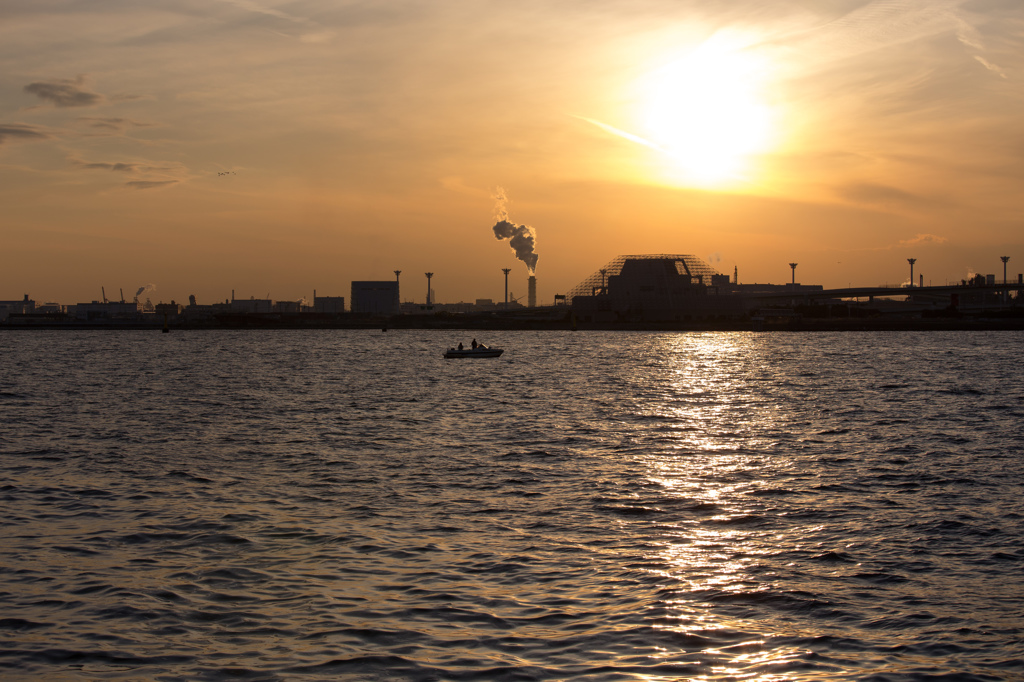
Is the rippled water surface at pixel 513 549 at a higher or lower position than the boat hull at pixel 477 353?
lower

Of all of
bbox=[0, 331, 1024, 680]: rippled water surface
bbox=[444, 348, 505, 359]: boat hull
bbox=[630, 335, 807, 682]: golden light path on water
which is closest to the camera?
bbox=[0, 331, 1024, 680]: rippled water surface

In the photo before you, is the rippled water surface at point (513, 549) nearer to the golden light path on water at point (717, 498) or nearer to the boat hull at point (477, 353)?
the golden light path on water at point (717, 498)

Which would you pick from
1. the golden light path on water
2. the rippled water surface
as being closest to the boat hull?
the golden light path on water

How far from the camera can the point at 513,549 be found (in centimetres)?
1930

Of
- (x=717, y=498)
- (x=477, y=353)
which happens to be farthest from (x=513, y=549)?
(x=477, y=353)

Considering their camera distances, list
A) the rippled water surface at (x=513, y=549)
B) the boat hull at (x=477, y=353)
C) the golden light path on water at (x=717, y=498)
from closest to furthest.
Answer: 1. the rippled water surface at (x=513, y=549)
2. the golden light path on water at (x=717, y=498)
3. the boat hull at (x=477, y=353)

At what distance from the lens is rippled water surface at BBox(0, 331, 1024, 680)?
13344mm

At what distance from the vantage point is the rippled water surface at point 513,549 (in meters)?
13.3

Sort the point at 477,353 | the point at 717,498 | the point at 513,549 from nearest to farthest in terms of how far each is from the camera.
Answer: the point at 513,549 → the point at 717,498 → the point at 477,353

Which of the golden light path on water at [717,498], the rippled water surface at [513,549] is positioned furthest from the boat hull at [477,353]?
the rippled water surface at [513,549]

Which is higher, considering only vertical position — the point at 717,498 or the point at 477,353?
the point at 477,353

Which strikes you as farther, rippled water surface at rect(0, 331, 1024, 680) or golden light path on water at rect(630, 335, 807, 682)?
golden light path on water at rect(630, 335, 807, 682)

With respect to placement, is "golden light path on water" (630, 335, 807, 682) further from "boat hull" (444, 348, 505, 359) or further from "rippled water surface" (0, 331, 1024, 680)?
"boat hull" (444, 348, 505, 359)

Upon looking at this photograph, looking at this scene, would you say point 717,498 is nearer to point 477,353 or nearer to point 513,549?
point 513,549
